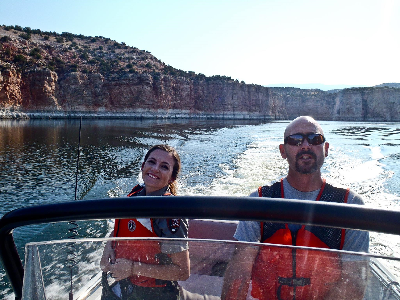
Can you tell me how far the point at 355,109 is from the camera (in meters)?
91.8

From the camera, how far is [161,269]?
1.13 metres

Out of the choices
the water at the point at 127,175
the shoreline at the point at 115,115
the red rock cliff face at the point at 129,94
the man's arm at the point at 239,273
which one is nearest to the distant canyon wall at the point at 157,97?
the red rock cliff face at the point at 129,94

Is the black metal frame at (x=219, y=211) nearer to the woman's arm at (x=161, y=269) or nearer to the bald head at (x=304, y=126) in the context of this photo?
the woman's arm at (x=161, y=269)

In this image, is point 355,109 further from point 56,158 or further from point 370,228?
point 370,228

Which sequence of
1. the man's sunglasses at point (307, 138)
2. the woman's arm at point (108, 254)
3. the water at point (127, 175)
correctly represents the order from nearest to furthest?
1. the woman's arm at point (108, 254)
2. the man's sunglasses at point (307, 138)
3. the water at point (127, 175)

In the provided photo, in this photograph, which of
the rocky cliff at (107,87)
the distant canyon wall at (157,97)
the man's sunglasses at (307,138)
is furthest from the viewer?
the rocky cliff at (107,87)

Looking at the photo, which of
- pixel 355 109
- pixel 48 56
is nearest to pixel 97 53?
pixel 48 56

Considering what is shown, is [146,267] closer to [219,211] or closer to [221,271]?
[221,271]

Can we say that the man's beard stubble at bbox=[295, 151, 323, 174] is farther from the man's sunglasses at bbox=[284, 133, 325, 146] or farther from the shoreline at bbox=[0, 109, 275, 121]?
the shoreline at bbox=[0, 109, 275, 121]

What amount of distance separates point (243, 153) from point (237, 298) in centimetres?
1500

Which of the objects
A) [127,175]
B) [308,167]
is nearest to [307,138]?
[308,167]

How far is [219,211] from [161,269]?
360 millimetres

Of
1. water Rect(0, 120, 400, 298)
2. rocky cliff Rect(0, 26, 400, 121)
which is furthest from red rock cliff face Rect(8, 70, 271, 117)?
water Rect(0, 120, 400, 298)

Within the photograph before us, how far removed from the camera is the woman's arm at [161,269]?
3.67 ft
